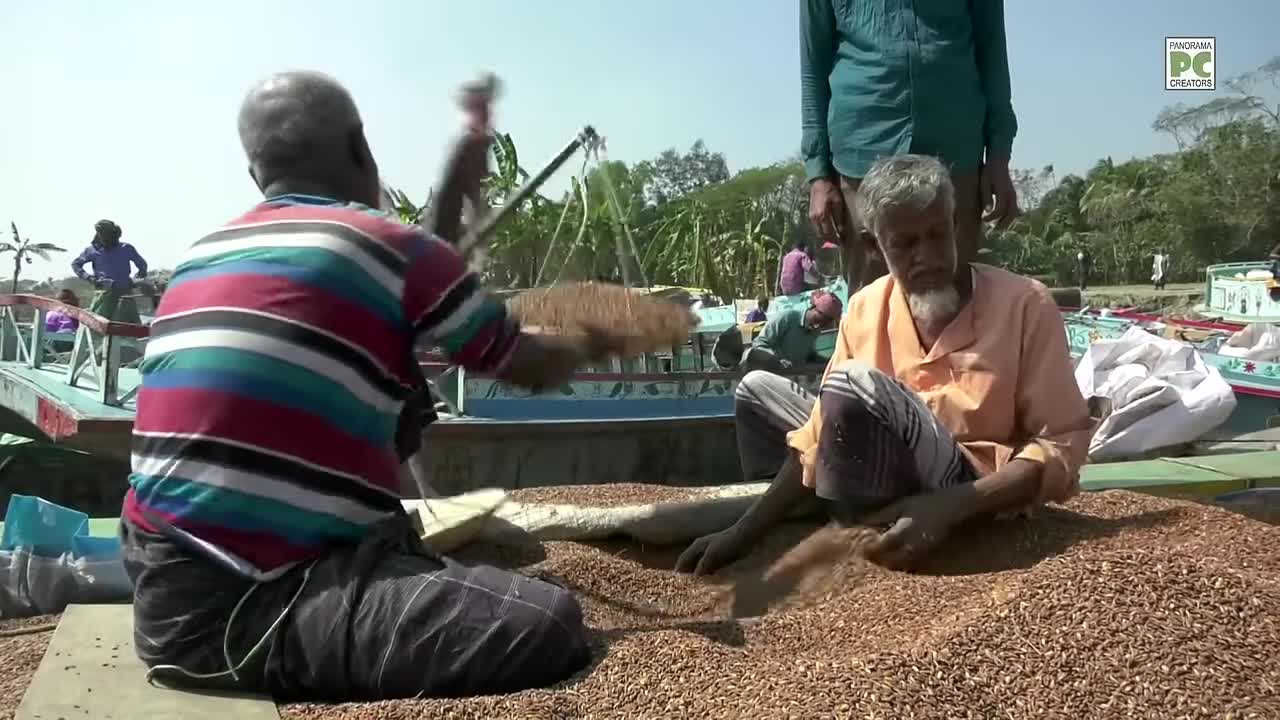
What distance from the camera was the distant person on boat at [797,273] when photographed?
975 centimetres

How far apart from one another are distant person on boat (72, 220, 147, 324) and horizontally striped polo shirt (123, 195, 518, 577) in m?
7.93

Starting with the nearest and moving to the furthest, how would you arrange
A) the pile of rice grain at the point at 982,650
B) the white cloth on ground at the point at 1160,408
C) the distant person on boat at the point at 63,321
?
the pile of rice grain at the point at 982,650 < the white cloth on ground at the point at 1160,408 < the distant person on boat at the point at 63,321

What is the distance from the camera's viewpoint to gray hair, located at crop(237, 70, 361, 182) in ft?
5.92

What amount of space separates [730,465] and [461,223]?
6022mm

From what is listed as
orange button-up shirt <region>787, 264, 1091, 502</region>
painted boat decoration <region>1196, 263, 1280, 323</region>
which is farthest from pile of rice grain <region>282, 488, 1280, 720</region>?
painted boat decoration <region>1196, 263, 1280, 323</region>

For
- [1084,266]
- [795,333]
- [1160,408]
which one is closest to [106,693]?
[1160,408]

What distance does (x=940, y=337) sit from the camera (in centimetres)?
253

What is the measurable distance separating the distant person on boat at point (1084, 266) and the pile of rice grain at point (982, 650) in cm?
2644

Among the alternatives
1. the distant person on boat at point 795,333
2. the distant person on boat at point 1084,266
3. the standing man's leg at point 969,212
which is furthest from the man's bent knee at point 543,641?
the distant person on boat at point 1084,266

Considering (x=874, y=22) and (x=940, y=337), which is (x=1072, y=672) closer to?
(x=940, y=337)

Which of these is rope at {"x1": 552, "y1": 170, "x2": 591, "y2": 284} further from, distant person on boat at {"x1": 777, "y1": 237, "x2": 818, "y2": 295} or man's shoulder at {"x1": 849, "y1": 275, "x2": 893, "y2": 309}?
distant person on boat at {"x1": 777, "y1": 237, "x2": 818, "y2": 295}

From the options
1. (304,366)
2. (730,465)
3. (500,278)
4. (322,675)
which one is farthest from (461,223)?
(730,465)

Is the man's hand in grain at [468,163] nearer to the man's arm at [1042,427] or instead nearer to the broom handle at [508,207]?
the broom handle at [508,207]

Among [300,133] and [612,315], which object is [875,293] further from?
[300,133]
